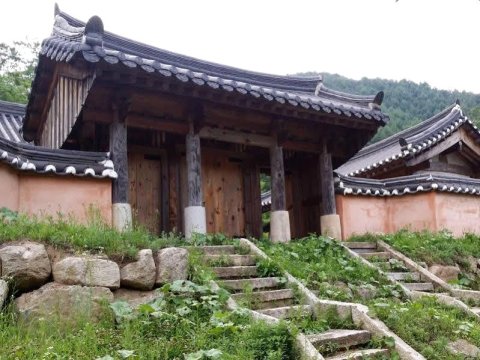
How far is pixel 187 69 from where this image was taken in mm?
9969

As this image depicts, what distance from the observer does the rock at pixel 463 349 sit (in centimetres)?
569

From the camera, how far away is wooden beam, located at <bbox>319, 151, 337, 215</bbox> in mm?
11555

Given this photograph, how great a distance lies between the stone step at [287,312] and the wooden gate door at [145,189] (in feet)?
18.0

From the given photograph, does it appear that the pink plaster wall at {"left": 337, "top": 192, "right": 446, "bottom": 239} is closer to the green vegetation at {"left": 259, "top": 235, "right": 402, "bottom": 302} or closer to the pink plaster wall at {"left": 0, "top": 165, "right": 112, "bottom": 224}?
the green vegetation at {"left": 259, "top": 235, "right": 402, "bottom": 302}

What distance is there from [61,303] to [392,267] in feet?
20.5

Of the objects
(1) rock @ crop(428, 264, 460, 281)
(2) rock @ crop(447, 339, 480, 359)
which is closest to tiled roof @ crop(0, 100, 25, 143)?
(1) rock @ crop(428, 264, 460, 281)

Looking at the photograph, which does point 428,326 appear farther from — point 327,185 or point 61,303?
point 327,185

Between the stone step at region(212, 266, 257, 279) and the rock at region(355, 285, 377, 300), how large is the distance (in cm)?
170

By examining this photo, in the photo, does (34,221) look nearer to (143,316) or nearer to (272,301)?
(143,316)

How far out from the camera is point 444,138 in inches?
677

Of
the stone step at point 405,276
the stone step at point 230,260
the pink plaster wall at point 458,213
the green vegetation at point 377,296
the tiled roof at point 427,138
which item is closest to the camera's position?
the green vegetation at point 377,296

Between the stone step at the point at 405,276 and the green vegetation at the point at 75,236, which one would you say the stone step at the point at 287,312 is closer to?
the green vegetation at the point at 75,236

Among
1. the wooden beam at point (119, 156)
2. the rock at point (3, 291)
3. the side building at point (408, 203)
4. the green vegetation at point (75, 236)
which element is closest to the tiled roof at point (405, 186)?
the side building at point (408, 203)

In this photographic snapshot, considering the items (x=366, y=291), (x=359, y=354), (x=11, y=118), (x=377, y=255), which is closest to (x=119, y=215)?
(x=366, y=291)
